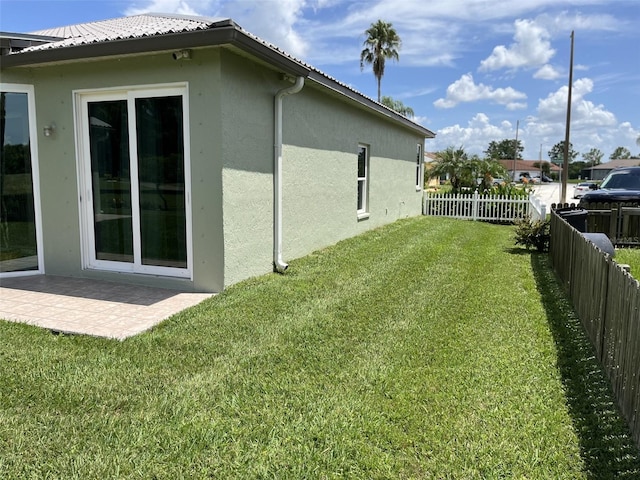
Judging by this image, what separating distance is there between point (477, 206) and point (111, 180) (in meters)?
14.5

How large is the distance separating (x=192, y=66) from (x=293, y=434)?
4.81m

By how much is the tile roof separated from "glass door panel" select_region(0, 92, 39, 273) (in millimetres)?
1074

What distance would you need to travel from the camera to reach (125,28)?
6816mm

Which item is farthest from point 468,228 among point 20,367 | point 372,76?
point 372,76

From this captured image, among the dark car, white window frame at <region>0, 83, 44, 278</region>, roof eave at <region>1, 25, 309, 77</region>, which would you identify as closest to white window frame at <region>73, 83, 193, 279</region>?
roof eave at <region>1, 25, 309, 77</region>

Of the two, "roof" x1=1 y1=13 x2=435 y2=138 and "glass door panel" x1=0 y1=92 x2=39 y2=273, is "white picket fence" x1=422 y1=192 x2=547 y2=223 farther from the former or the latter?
"glass door panel" x1=0 y1=92 x2=39 y2=273

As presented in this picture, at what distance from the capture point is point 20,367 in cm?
394

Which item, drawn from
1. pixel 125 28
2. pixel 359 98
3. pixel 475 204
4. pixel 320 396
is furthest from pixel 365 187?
pixel 320 396

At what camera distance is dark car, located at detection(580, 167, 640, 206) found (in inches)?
454

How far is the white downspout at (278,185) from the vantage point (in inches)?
289

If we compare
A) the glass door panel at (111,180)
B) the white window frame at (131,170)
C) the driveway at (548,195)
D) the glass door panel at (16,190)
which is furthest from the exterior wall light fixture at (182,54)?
the driveway at (548,195)

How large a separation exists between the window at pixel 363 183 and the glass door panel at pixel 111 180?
6665 mm

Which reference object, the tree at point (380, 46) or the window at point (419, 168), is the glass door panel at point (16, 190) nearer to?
the window at point (419, 168)

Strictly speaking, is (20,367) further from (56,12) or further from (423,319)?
(56,12)
